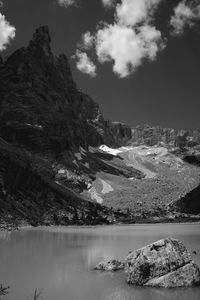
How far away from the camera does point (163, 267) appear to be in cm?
3141

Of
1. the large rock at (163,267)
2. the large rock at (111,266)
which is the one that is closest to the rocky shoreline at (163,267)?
the large rock at (163,267)

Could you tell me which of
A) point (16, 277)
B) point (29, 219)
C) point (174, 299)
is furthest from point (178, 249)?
point (29, 219)

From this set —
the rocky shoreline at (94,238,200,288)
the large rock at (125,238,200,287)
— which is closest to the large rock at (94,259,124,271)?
the rocky shoreline at (94,238,200,288)

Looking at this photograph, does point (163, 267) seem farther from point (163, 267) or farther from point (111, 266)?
point (111, 266)

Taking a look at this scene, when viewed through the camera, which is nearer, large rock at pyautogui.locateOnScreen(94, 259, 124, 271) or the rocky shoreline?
the rocky shoreline

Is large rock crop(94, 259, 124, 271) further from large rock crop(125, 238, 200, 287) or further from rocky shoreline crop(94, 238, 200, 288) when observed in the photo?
large rock crop(125, 238, 200, 287)

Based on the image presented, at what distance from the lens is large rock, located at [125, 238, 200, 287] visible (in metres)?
30.3

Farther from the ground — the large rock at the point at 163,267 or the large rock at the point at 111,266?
the large rock at the point at 111,266

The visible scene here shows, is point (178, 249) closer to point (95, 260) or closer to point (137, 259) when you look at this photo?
point (137, 259)

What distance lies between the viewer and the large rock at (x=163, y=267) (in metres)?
30.3

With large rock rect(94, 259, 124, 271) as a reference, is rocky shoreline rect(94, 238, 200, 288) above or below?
below

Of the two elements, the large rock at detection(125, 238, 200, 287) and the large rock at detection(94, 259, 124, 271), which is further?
the large rock at detection(94, 259, 124, 271)

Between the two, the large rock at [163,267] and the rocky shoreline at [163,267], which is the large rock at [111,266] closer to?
the rocky shoreline at [163,267]

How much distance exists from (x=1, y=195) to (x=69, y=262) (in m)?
118
